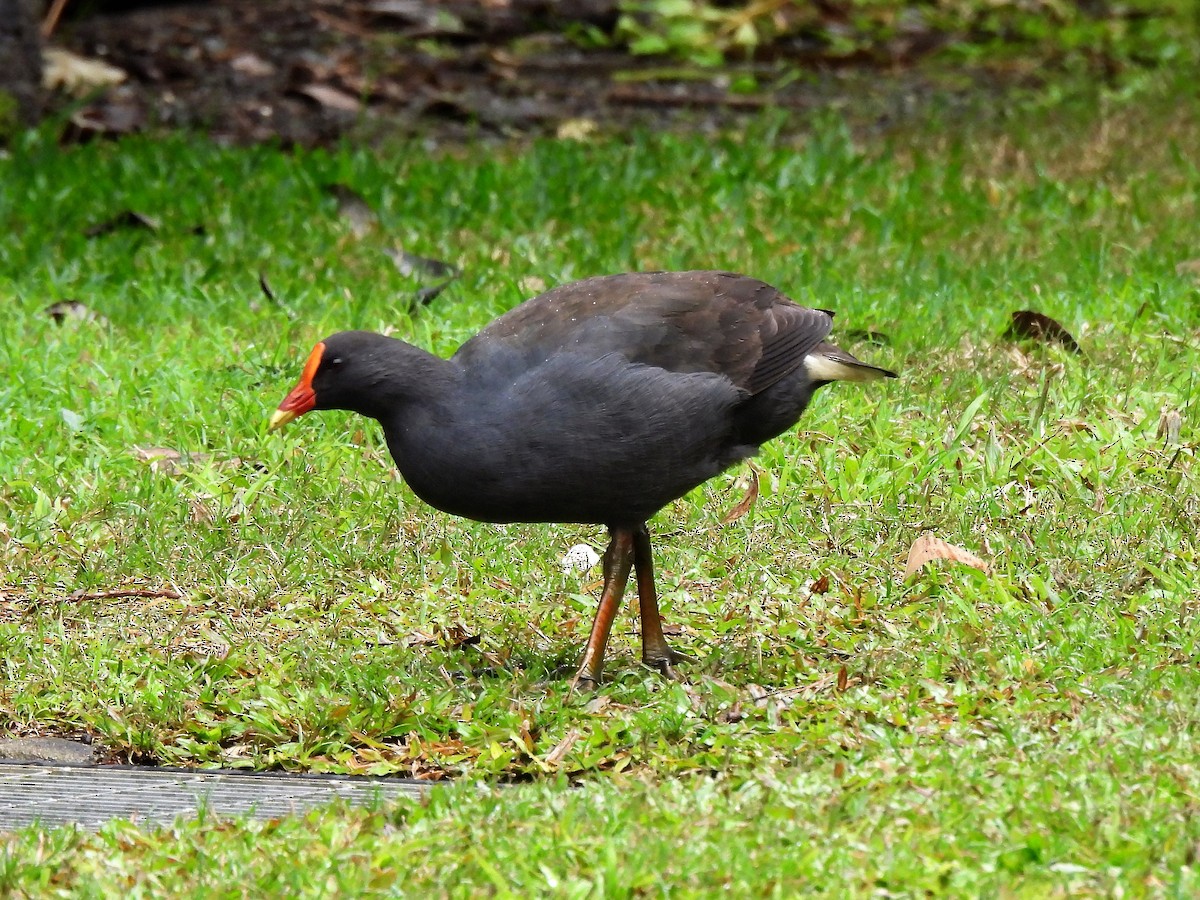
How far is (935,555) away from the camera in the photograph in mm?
4965

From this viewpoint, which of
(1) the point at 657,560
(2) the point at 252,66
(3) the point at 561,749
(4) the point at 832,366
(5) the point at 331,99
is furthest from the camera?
(2) the point at 252,66

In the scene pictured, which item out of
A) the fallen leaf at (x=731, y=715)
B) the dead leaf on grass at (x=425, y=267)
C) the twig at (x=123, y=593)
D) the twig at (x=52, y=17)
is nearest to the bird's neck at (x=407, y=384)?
the fallen leaf at (x=731, y=715)

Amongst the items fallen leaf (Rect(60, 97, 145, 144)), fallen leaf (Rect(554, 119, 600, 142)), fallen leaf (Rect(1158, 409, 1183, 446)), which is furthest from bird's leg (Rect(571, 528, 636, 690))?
fallen leaf (Rect(60, 97, 145, 144))

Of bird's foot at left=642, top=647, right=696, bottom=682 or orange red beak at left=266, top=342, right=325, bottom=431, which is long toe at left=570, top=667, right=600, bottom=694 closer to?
bird's foot at left=642, top=647, right=696, bottom=682

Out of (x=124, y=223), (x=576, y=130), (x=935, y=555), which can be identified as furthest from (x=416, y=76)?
(x=935, y=555)

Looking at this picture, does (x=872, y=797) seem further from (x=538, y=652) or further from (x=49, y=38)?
(x=49, y=38)

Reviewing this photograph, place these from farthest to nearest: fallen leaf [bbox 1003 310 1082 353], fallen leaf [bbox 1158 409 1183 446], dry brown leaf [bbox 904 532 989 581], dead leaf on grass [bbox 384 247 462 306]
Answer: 1. dead leaf on grass [bbox 384 247 462 306]
2. fallen leaf [bbox 1003 310 1082 353]
3. fallen leaf [bbox 1158 409 1183 446]
4. dry brown leaf [bbox 904 532 989 581]

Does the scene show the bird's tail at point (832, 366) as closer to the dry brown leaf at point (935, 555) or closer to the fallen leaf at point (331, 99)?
the dry brown leaf at point (935, 555)

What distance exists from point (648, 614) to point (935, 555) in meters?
0.88

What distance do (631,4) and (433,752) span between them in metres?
7.93

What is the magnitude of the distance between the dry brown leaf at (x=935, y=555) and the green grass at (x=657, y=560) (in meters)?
0.09

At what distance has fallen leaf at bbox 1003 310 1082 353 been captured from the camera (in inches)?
247

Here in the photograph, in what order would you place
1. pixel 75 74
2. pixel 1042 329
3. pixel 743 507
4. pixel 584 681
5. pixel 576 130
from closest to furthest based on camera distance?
1. pixel 584 681
2. pixel 743 507
3. pixel 1042 329
4. pixel 576 130
5. pixel 75 74

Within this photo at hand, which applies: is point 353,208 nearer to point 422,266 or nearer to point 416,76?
point 422,266
